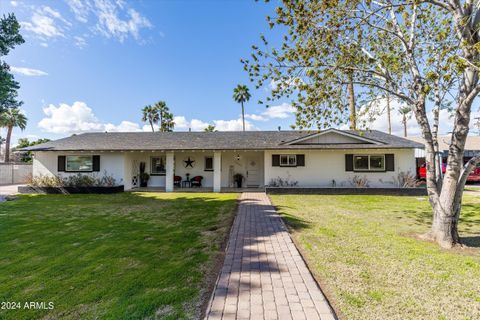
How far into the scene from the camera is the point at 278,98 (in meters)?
5.95

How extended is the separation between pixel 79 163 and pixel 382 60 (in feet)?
57.5

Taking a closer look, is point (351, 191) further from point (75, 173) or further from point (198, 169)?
point (75, 173)

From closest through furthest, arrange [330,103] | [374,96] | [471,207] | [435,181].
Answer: [435,181] → [330,103] → [374,96] → [471,207]

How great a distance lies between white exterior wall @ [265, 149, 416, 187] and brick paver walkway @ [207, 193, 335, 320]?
8942 millimetres

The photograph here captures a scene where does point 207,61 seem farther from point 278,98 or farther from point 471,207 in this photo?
point 471,207

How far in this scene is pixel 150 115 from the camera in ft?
127

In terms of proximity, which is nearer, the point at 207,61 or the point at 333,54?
the point at 333,54

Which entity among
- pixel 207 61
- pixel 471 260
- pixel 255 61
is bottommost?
pixel 471 260

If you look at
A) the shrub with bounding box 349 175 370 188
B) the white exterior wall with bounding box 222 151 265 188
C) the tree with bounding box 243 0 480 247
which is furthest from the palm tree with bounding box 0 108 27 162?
the shrub with bounding box 349 175 370 188

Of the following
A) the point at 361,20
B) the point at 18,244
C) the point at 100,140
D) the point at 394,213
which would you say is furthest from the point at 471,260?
the point at 100,140

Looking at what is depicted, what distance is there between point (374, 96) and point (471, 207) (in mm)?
7427

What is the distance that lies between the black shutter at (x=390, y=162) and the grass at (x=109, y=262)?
1145 centimetres

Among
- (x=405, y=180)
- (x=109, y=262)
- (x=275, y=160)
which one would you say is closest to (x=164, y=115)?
(x=275, y=160)

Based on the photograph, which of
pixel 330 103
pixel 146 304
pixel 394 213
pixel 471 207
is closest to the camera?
pixel 146 304
